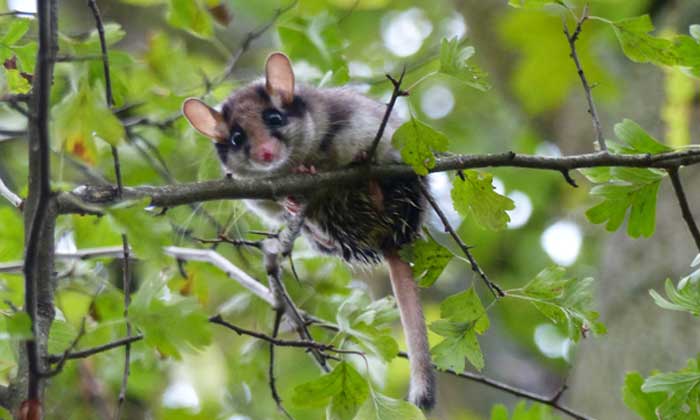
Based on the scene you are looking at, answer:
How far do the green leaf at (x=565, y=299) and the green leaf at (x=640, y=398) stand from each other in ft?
0.88

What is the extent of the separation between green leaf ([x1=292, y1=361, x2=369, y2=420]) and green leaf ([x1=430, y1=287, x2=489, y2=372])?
21 cm

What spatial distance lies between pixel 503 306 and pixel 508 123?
1.66 metres

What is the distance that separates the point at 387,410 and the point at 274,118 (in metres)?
1.50

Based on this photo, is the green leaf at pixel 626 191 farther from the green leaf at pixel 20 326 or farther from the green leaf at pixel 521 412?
the green leaf at pixel 20 326

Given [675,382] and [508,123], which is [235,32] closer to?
[508,123]

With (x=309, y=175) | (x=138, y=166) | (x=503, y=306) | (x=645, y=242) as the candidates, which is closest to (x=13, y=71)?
(x=309, y=175)

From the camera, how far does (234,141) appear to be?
3.46 m

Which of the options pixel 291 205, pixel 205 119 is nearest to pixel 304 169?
pixel 291 205

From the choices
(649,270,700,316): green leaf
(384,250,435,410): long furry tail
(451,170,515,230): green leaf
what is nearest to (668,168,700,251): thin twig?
(649,270,700,316): green leaf

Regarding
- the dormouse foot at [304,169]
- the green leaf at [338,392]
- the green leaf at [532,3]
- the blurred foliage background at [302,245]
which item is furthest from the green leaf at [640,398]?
the dormouse foot at [304,169]

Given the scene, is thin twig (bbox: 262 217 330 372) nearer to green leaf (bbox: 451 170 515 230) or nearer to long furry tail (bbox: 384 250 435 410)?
long furry tail (bbox: 384 250 435 410)

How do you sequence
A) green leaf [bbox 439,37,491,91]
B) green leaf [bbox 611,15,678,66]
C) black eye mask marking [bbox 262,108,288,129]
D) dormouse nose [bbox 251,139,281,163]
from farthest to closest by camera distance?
black eye mask marking [bbox 262,108,288,129]
dormouse nose [bbox 251,139,281,163]
green leaf [bbox 611,15,678,66]
green leaf [bbox 439,37,491,91]

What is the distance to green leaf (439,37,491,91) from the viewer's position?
237 centimetres

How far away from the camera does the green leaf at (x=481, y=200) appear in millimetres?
2498
